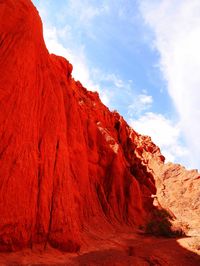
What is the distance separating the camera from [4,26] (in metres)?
14.0

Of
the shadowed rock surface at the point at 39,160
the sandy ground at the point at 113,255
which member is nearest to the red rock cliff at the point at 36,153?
the shadowed rock surface at the point at 39,160

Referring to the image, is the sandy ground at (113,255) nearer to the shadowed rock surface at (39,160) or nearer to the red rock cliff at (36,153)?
the shadowed rock surface at (39,160)

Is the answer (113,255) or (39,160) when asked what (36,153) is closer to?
(39,160)

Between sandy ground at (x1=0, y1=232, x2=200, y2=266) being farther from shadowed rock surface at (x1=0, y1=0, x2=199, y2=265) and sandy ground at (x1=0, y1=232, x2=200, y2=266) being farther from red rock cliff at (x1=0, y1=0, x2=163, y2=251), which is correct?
red rock cliff at (x1=0, y1=0, x2=163, y2=251)

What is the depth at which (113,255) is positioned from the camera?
38.7 feet

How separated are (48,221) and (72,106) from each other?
8.48 m

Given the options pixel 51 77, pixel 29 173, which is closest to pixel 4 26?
pixel 51 77

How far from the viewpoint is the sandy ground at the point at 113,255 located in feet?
33.8

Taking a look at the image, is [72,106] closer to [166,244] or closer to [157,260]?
[166,244]

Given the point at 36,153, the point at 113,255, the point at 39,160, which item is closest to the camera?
the point at 113,255

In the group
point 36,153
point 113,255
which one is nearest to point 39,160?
point 36,153

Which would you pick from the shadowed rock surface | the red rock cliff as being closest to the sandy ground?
the shadowed rock surface

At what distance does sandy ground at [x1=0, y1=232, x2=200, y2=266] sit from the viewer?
33.8 ft

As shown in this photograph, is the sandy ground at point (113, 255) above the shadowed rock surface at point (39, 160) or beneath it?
beneath
